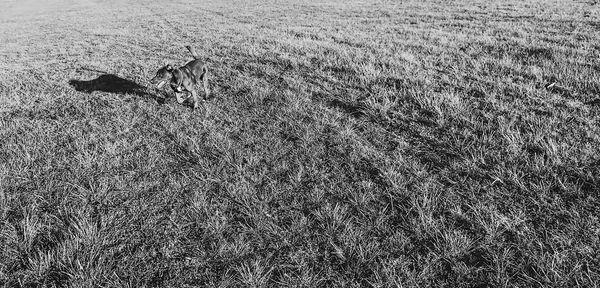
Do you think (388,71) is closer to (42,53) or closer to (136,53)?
(136,53)

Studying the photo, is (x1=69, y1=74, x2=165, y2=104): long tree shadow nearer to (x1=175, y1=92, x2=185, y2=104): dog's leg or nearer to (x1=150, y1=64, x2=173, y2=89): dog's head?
(x1=175, y1=92, x2=185, y2=104): dog's leg

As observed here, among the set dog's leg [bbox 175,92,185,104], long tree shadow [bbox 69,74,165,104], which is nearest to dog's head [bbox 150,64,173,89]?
dog's leg [bbox 175,92,185,104]

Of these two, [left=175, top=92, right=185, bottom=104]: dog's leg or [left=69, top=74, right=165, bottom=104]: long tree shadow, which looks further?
[left=69, top=74, right=165, bottom=104]: long tree shadow

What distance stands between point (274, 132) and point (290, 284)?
2996 mm

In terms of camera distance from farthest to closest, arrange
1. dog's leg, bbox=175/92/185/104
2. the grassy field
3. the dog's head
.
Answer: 1. dog's leg, bbox=175/92/185/104
2. the dog's head
3. the grassy field

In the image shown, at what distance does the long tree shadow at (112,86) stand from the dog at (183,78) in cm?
91

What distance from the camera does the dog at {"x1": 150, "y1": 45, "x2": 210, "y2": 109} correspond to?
5961mm

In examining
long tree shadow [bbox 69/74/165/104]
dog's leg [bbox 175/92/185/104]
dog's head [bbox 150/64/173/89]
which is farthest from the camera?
long tree shadow [bbox 69/74/165/104]

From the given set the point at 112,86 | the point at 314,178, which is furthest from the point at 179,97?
the point at 314,178

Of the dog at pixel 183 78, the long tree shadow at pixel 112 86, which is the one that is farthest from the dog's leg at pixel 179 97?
the long tree shadow at pixel 112 86

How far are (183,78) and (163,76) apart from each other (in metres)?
0.37

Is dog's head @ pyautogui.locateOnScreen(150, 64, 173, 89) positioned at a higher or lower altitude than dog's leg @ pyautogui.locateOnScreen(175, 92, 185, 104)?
higher

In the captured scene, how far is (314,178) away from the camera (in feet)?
13.2

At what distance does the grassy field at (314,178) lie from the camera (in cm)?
279
